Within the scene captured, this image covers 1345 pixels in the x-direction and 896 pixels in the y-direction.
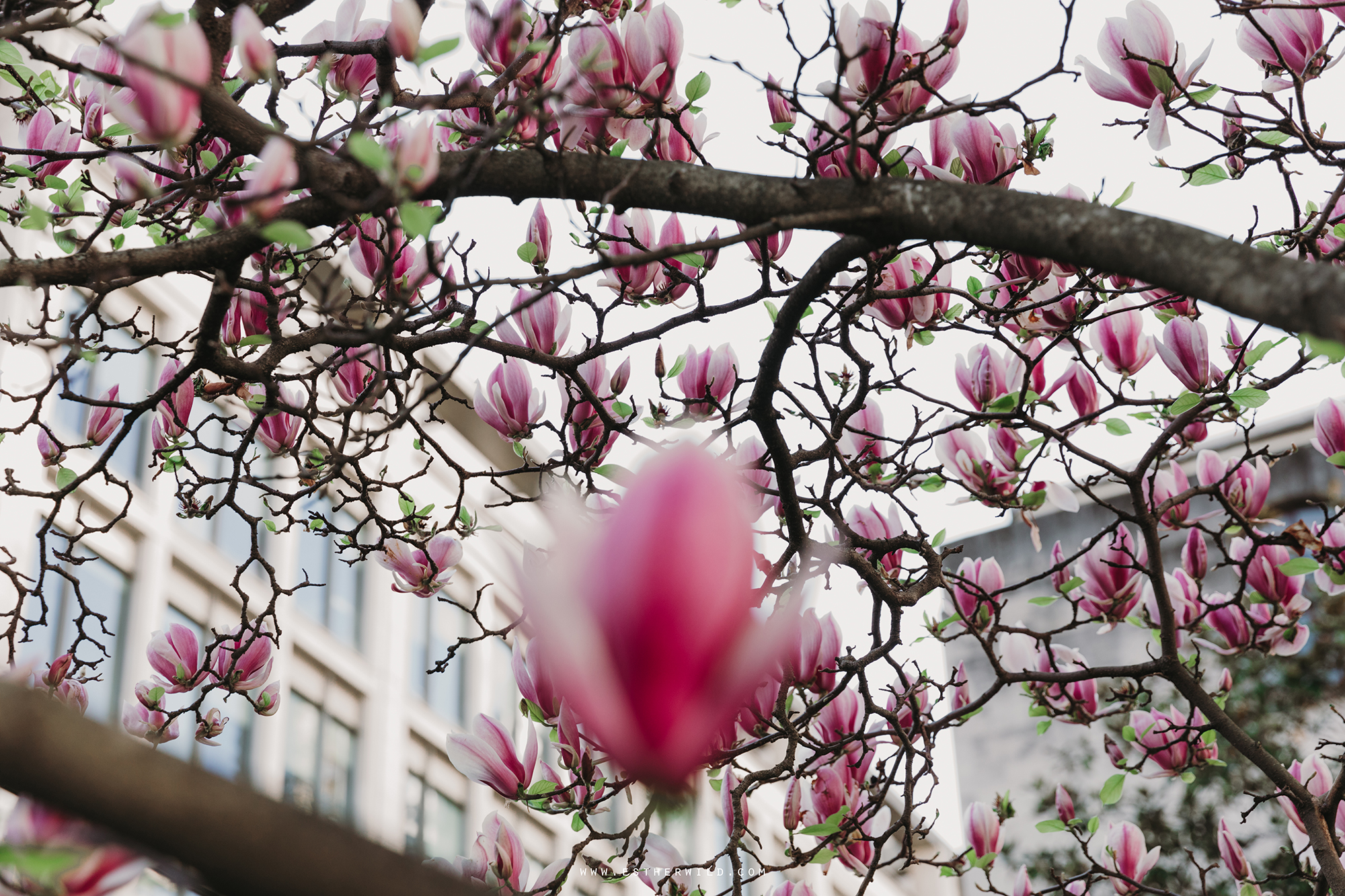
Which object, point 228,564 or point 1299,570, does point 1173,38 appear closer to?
point 1299,570

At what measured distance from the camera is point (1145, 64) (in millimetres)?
2100

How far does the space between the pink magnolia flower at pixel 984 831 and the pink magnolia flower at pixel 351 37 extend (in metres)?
2.37

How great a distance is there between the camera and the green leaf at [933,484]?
2.63 m

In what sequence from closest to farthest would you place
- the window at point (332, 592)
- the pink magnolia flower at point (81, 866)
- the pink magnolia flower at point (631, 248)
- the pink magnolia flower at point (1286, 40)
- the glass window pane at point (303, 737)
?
the pink magnolia flower at point (81, 866)
the pink magnolia flower at point (1286, 40)
the pink magnolia flower at point (631, 248)
the glass window pane at point (303, 737)
the window at point (332, 592)

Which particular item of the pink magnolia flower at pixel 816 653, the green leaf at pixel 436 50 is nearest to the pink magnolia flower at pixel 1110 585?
the pink magnolia flower at pixel 816 653

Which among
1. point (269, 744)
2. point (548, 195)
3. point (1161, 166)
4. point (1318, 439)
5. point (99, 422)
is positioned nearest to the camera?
point (548, 195)

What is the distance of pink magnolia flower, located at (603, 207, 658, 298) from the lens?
2.27 meters

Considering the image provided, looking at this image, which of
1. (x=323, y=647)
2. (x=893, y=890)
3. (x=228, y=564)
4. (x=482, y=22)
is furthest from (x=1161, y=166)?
(x=893, y=890)

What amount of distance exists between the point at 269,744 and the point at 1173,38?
11435 millimetres

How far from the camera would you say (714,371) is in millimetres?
2576

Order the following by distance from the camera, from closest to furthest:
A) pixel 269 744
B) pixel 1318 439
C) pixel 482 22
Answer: pixel 482 22
pixel 1318 439
pixel 269 744

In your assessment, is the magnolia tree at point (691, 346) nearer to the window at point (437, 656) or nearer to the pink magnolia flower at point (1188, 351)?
the pink magnolia flower at point (1188, 351)

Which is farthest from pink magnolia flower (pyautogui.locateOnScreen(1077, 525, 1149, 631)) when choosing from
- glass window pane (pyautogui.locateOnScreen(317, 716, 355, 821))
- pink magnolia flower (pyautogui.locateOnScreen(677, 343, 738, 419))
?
glass window pane (pyautogui.locateOnScreen(317, 716, 355, 821))

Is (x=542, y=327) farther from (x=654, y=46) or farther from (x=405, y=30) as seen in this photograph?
(x=405, y=30)
